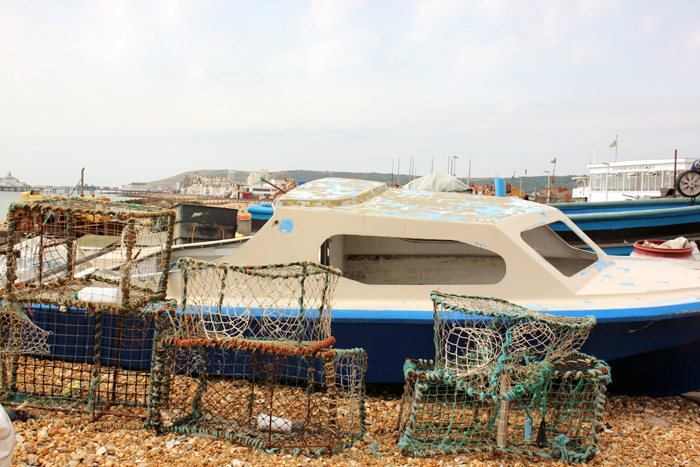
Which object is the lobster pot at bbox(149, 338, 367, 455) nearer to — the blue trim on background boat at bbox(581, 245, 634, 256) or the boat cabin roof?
the boat cabin roof

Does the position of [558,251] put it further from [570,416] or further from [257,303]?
[257,303]

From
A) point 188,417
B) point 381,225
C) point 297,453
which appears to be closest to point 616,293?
point 381,225

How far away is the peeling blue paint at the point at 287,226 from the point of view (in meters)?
4.36

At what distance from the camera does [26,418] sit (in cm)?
336

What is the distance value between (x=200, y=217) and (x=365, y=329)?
4.86 m

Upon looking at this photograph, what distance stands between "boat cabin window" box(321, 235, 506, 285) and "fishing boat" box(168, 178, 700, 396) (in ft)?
3.83

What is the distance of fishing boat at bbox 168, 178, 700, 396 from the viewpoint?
397 cm

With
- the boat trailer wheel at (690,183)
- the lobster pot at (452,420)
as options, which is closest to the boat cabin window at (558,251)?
the lobster pot at (452,420)

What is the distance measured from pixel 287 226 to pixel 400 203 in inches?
44.6

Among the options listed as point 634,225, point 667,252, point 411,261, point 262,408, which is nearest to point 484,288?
point 411,261

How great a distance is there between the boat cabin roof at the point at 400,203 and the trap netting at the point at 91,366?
5.32ft

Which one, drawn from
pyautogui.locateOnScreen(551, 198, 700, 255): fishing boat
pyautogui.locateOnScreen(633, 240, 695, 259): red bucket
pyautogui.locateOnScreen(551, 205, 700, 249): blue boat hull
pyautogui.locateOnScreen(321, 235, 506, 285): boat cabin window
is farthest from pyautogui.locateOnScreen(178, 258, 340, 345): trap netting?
pyautogui.locateOnScreen(551, 205, 700, 249): blue boat hull

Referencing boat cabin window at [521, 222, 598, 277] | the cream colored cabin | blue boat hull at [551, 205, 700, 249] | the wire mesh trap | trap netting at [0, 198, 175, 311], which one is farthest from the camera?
blue boat hull at [551, 205, 700, 249]

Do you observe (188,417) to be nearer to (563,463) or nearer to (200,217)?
(563,463)
